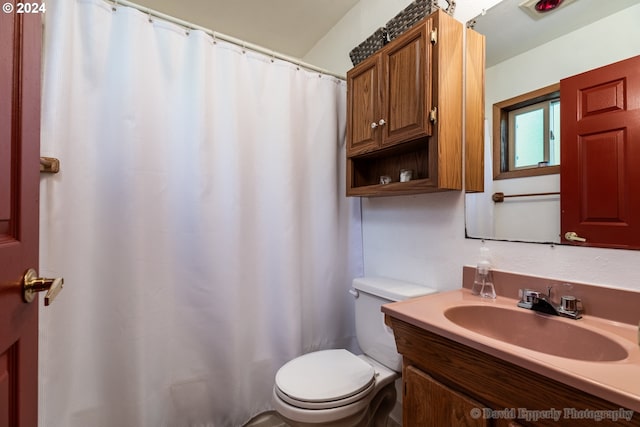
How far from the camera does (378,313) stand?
135 centimetres

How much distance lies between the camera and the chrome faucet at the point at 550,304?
2.76ft

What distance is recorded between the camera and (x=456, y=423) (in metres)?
0.76

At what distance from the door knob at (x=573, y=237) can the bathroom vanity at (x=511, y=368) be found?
144 mm

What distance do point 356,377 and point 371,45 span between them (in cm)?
156

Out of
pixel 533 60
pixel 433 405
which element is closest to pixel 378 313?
pixel 433 405

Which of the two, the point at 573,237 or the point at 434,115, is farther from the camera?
the point at 434,115

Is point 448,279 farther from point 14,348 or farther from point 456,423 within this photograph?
point 14,348

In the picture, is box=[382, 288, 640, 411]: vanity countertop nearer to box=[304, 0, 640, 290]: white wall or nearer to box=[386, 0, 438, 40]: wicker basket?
box=[304, 0, 640, 290]: white wall

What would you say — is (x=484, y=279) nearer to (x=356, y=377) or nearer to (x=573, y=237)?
(x=573, y=237)

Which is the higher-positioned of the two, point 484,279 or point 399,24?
point 399,24

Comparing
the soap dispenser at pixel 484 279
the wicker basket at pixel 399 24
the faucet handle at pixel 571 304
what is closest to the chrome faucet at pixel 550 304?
the faucet handle at pixel 571 304

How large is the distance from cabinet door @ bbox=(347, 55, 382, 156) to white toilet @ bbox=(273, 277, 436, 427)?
2.34ft

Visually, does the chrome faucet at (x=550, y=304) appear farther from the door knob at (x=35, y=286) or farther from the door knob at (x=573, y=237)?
the door knob at (x=35, y=286)

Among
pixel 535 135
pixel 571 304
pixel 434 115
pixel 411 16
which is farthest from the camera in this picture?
pixel 411 16
